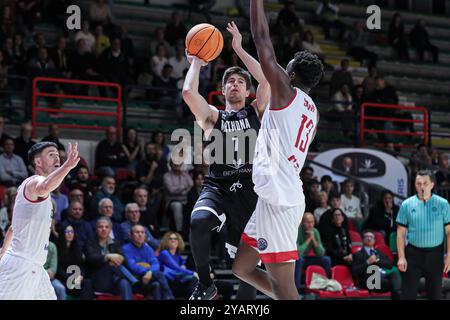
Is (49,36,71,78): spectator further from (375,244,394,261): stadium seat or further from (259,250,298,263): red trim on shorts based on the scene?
(259,250,298,263): red trim on shorts

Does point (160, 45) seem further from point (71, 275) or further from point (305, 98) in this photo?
point (305, 98)

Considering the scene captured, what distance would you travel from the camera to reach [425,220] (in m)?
10.6

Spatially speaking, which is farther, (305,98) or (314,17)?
(314,17)

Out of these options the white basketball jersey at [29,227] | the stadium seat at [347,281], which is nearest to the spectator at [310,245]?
the stadium seat at [347,281]

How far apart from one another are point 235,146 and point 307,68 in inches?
47.3

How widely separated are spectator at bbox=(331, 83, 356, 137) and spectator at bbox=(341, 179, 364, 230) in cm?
181

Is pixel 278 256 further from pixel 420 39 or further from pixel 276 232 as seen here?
pixel 420 39

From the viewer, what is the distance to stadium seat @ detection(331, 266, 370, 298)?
12.2 metres

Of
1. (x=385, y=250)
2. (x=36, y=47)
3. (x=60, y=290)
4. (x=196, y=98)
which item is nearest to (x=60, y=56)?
(x=36, y=47)

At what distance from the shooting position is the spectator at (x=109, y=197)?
1170 centimetres

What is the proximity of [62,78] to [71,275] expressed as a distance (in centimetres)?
404

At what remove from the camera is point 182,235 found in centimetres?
1253
